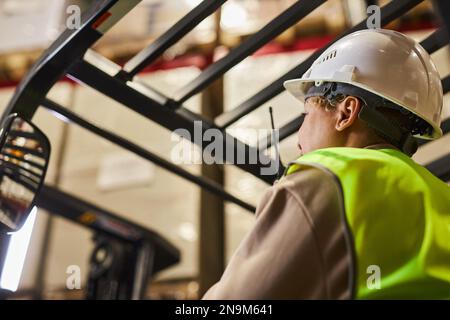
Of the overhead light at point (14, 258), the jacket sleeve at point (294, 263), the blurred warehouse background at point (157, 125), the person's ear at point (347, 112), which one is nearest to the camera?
the jacket sleeve at point (294, 263)

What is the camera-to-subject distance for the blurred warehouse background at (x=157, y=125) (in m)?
6.02

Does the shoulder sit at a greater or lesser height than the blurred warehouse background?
lesser

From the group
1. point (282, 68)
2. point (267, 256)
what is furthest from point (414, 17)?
point (267, 256)

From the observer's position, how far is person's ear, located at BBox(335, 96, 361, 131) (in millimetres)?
1638

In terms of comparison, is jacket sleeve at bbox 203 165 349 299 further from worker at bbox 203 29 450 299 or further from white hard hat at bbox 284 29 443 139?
white hard hat at bbox 284 29 443 139

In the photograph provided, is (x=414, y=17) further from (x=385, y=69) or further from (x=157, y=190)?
(x=385, y=69)

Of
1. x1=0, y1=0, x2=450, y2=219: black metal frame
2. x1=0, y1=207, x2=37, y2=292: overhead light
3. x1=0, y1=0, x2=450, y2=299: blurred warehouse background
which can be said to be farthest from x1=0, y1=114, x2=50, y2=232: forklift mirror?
x1=0, y1=0, x2=450, y2=299: blurred warehouse background

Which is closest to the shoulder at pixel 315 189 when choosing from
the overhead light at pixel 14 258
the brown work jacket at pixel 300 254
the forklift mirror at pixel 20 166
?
the brown work jacket at pixel 300 254

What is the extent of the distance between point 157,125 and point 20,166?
12.1 ft

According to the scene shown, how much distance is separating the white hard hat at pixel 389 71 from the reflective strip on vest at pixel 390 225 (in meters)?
0.39

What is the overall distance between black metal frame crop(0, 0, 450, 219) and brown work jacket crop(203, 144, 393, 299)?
103cm

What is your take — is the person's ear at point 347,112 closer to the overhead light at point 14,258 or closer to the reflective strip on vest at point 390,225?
the reflective strip on vest at point 390,225

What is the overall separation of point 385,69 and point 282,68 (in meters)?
4.79

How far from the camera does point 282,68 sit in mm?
6445
